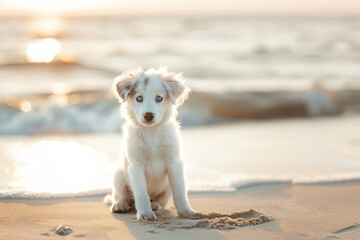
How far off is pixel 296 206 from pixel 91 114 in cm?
728

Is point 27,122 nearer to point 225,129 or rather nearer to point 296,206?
point 225,129

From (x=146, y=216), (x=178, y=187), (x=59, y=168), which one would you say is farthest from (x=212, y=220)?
(x=59, y=168)

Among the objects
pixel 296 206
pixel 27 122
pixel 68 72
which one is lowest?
pixel 296 206

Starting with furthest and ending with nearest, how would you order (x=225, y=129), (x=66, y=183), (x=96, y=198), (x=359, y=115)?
(x=359, y=115) < (x=225, y=129) < (x=66, y=183) < (x=96, y=198)

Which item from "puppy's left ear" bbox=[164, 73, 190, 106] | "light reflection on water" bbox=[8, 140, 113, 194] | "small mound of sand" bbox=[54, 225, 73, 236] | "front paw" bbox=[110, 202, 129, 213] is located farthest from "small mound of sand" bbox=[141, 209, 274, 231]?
"light reflection on water" bbox=[8, 140, 113, 194]

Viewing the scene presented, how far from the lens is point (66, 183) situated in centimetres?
588

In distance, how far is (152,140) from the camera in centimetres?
452

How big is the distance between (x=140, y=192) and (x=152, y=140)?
1.53ft

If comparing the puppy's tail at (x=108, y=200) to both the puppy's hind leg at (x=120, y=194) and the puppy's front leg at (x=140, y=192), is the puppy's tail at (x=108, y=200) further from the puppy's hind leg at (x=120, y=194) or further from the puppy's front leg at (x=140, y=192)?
the puppy's front leg at (x=140, y=192)

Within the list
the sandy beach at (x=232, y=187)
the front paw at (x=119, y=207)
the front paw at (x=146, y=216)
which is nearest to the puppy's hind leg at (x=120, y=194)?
the front paw at (x=119, y=207)

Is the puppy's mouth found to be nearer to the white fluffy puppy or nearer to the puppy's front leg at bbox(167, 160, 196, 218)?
the white fluffy puppy

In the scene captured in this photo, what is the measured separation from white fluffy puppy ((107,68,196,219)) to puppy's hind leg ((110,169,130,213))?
15cm

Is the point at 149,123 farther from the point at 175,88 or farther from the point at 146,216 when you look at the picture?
the point at 146,216

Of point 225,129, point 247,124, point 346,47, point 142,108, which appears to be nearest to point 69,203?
point 142,108
